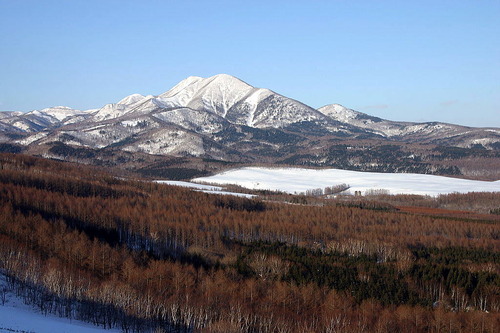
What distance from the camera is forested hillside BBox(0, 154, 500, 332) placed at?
54.5m

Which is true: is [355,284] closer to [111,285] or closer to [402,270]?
[402,270]

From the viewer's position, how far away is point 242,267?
76.8m

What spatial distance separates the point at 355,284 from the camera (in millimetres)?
67750

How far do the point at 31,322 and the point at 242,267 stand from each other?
3758 centimetres

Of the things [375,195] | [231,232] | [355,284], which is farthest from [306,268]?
[375,195]

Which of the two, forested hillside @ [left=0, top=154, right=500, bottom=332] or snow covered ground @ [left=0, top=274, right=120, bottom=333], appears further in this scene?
forested hillside @ [left=0, top=154, right=500, bottom=332]

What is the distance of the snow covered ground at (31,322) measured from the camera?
4125 centimetres

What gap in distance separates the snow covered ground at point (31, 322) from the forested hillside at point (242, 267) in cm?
209

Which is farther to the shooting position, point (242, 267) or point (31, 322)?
point (242, 267)

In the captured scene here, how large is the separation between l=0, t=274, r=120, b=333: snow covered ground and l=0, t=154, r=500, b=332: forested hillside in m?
2.09

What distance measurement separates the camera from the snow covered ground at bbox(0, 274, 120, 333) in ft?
135

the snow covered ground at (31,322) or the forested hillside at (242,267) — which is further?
the forested hillside at (242,267)

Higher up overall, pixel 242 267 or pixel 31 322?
pixel 31 322

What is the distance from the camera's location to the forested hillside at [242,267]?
179ft
